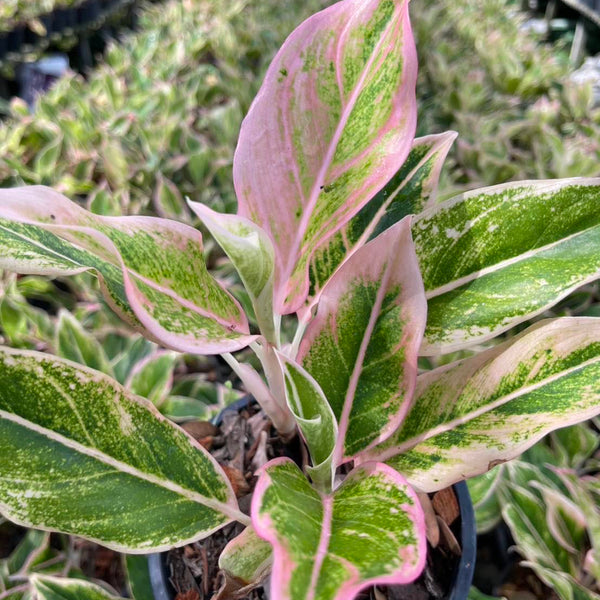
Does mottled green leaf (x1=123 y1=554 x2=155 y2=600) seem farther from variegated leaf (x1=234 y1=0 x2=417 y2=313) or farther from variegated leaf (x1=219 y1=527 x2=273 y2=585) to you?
variegated leaf (x1=234 y1=0 x2=417 y2=313)

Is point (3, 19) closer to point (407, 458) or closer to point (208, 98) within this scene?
point (208, 98)

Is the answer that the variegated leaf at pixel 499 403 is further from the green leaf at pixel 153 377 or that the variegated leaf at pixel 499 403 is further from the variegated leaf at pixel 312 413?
the green leaf at pixel 153 377

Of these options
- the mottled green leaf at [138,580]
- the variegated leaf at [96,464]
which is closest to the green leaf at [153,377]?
the mottled green leaf at [138,580]

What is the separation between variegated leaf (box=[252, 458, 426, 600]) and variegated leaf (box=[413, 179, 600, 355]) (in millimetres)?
123

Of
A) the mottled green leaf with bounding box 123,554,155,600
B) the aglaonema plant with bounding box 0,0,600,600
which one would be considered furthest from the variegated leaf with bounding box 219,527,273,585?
the mottled green leaf with bounding box 123,554,155,600

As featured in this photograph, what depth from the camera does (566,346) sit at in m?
0.42

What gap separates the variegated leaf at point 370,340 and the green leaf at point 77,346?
496 mm

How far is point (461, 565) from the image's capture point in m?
0.48

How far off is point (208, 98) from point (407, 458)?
63.8 inches

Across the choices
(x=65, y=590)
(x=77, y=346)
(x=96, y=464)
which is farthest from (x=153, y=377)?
(x=96, y=464)

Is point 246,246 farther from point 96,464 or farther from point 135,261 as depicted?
point 96,464

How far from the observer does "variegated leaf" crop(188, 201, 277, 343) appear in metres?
0.35

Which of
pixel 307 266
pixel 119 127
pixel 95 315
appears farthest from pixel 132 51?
pixel 307 266

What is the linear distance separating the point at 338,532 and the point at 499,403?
17cm
